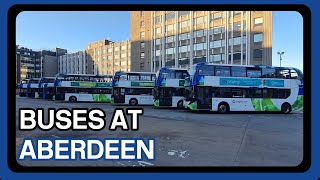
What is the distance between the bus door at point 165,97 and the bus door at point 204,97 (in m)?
3.54

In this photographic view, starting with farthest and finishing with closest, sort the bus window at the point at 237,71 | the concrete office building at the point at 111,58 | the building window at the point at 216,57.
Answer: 1. the concrete office building at the point at 111,58
2. the building window at the point at 216,57
3. the bus window at the point at 237,71

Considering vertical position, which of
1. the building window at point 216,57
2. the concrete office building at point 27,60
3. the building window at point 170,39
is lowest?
the concrete office building at point 27,60

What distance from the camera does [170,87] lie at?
1661cm

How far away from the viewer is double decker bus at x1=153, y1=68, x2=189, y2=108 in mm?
16531

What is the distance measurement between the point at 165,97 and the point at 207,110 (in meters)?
3.25

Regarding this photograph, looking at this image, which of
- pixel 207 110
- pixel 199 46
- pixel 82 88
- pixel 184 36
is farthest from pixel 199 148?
pixel 184 36

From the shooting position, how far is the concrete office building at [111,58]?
52.8 m

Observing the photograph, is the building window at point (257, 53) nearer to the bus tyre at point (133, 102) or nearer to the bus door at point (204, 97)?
the bus tyre at point (133, 102)

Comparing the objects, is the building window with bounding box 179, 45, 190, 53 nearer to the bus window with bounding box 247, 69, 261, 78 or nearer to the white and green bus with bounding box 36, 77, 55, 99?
the white and green bus with bounding box 36, 77, 55, 99

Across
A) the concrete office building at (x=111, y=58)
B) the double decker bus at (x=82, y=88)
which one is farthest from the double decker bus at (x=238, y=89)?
the concrete office building at (x=111, y=58)

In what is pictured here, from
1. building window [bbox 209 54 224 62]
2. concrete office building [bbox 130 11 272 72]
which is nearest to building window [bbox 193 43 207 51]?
concrete office building [bbox 130 11 272 72]

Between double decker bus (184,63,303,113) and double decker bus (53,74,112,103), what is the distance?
11.5 m

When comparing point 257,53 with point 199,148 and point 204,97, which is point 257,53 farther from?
point 199,148

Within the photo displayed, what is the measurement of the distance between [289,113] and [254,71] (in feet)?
11.5
